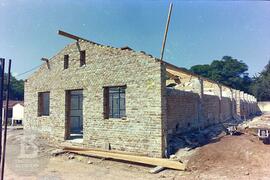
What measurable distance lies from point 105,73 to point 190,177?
6005 mm

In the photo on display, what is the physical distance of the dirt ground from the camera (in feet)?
25.0

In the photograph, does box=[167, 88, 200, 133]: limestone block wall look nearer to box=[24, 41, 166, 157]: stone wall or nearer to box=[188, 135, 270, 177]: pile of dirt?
box=[24, 41, 166, 157]: stone wall

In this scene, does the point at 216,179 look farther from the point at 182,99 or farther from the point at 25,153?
the point at 25,153

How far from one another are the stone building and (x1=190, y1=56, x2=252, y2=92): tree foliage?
151 feet

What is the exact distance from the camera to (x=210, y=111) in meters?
16.4

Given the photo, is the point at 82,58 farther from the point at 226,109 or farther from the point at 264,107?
the point at 264,107

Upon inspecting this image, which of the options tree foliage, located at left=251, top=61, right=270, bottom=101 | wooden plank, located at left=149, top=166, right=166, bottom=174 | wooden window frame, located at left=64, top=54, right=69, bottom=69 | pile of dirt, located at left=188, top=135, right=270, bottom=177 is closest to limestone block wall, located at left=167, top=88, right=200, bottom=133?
pile of dirt, located at left=188, top=135, right=270, bottom=177

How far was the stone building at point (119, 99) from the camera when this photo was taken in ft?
31.2

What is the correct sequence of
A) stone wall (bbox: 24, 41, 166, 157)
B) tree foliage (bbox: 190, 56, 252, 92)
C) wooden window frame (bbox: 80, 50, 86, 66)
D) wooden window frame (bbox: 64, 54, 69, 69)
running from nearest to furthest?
stone wall (bbox: 24, 41, 166, 157)
wooden window frame (bbox: 80, 50, 86, 66)
wooden window frame (bbox: 64, 54, 69, 69)
tree foliage (bbox: 190, 56, 252, 92)

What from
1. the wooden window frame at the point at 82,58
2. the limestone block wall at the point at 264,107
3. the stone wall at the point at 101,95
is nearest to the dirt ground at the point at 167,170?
the stone wall at the point at 101,95

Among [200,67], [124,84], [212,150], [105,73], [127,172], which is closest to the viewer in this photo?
[127,172]

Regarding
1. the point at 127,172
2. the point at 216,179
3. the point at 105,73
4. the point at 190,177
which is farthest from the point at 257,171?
the point at 105,73

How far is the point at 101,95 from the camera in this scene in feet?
37.1

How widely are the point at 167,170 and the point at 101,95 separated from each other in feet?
15.5
